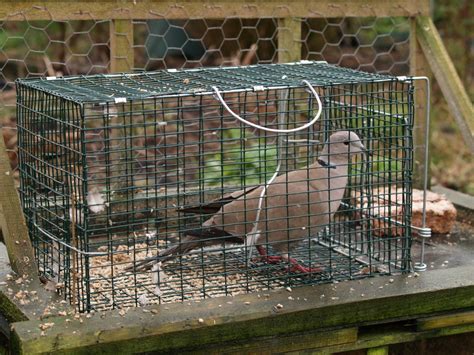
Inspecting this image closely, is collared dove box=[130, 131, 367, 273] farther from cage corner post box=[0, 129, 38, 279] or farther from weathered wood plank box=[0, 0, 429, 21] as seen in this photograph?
weathered wood plank box=[0, 0, 429, 21]

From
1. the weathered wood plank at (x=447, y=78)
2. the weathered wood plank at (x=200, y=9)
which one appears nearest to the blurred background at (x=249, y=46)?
the weathered wood plank at (x=200, y=9)

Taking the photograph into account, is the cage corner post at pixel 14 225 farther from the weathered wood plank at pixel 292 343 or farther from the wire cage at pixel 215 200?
the weathered wood plank at pixel 292 343

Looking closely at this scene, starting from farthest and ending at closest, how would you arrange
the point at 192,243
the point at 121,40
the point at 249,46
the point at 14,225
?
the point at 249,46, the point at 121,40, the point at 192,243, the point at 14,225

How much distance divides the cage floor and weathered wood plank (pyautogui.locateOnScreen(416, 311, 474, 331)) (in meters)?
0.34

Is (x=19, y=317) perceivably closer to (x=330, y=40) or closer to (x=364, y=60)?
(x=330, y=40)

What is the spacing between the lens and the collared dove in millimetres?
3742

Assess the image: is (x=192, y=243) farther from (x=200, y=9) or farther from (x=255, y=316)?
(x=200, y=9)

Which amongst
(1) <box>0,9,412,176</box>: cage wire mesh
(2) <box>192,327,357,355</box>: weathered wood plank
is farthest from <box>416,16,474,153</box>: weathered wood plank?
(1) <box>0,9,412,176</box>: cage wire mesh

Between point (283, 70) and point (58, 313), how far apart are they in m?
1.61

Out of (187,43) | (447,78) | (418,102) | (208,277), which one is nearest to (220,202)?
(208,277)

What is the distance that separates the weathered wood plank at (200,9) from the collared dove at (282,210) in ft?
4.40

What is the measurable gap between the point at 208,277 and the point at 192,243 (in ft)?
0.79

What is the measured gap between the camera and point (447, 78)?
202 inches

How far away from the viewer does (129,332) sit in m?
3.18
